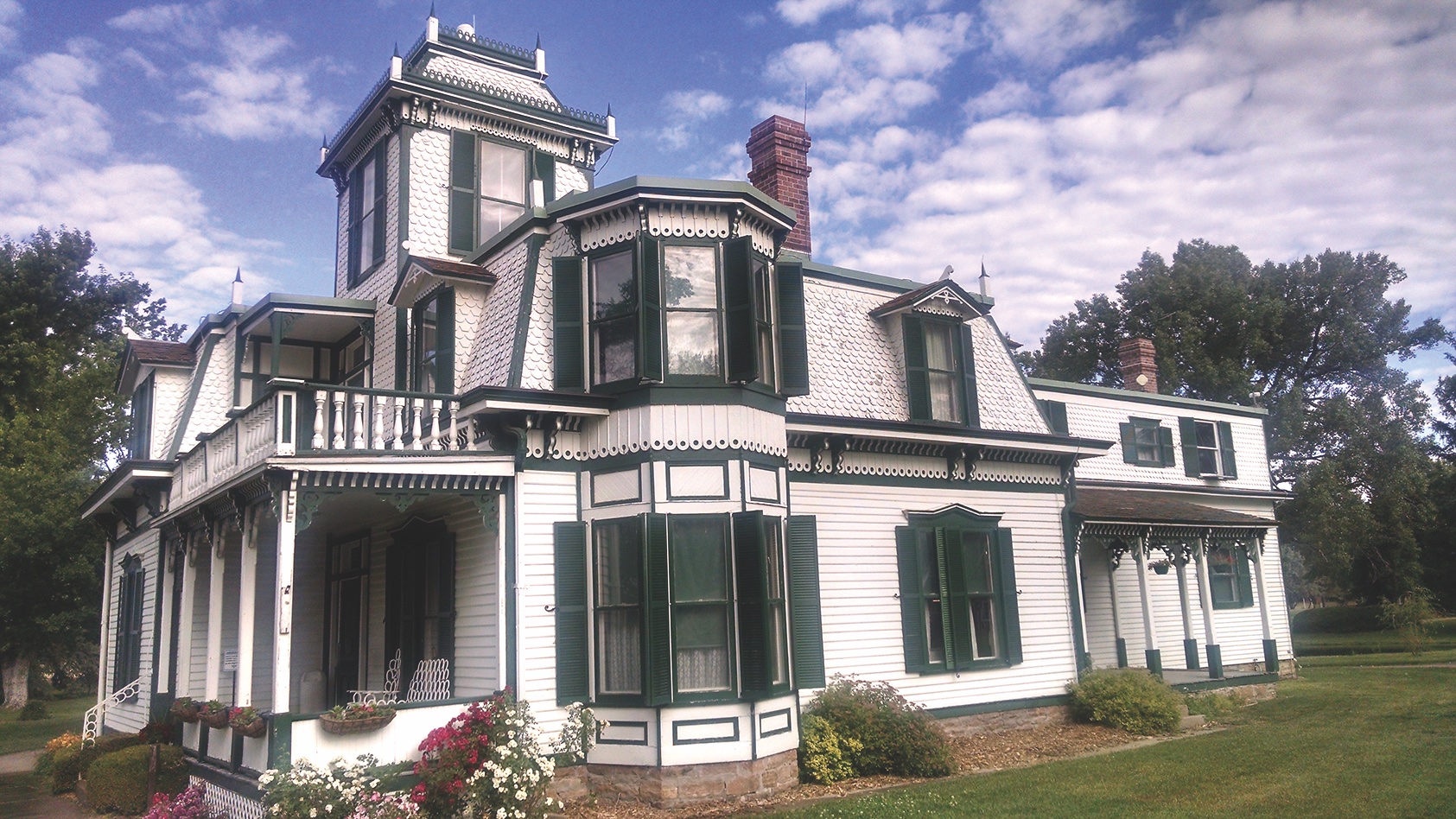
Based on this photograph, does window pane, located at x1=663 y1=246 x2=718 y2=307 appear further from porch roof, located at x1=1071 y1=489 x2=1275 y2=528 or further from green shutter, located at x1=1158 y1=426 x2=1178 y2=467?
green shutter, located at x1=1158 y1=426 x2=1178 y2=467

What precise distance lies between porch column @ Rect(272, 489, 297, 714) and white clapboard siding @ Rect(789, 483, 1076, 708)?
6925 millimetres

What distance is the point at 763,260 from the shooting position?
46.2ft

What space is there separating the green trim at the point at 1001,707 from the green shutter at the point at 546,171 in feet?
36.1

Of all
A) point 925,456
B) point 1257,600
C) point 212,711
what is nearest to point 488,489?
point 212,711

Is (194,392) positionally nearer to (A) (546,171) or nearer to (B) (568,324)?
(A) (546,171)

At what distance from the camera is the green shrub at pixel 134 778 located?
14156 mm

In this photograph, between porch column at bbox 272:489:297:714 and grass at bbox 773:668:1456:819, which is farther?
porch column at bbox 272:489:297:714

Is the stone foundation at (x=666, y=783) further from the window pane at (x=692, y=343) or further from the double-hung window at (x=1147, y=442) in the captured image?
the double-hung window at (x=1147, y=442)

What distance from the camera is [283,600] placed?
11148 mm

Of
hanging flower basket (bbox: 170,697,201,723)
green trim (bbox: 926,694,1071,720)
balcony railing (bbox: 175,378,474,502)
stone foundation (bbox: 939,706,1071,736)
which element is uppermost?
balcony railing (bbox: 175,378,474,502)

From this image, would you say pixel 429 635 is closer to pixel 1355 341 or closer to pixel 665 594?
pixel 665 594

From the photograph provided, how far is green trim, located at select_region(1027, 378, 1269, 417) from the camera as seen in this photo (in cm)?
2419

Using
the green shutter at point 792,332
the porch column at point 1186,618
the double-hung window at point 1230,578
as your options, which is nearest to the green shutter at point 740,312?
the green shutter at point 792,332

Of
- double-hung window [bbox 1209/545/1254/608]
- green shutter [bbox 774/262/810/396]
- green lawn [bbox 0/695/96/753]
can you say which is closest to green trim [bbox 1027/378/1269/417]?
double-hung window [bbox 1209/545/1254/608]
